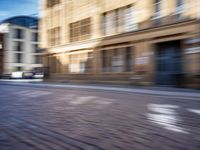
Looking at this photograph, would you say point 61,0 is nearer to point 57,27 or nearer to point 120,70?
point 57,27

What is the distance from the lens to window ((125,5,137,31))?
22.1 m

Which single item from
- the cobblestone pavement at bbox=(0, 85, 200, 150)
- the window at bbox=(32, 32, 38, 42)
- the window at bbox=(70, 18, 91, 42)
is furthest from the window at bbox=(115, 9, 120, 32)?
the window at bbox=(32, 32, 38, 42)

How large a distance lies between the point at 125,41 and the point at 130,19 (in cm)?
171

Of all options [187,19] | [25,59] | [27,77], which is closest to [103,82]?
[187,19]

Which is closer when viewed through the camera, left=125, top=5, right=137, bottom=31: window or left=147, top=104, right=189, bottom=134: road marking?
left=147, top=104, right=189, bottom=134: road marking

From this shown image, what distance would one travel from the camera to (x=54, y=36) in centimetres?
3162

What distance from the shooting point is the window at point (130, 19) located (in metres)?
22.1

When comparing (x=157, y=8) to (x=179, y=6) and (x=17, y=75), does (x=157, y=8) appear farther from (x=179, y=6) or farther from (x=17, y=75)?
(x=17, y=75)

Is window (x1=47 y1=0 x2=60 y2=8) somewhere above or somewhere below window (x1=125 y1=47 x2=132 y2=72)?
above

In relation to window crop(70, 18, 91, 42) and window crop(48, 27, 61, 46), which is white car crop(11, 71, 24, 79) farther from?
window crop(70, 18, 91, 42)

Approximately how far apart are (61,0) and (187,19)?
1596 centimetres

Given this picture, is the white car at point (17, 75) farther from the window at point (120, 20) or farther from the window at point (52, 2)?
the window at point (120, 20)

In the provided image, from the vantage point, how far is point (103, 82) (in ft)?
79.7

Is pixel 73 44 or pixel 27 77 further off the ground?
pixel 73 44
